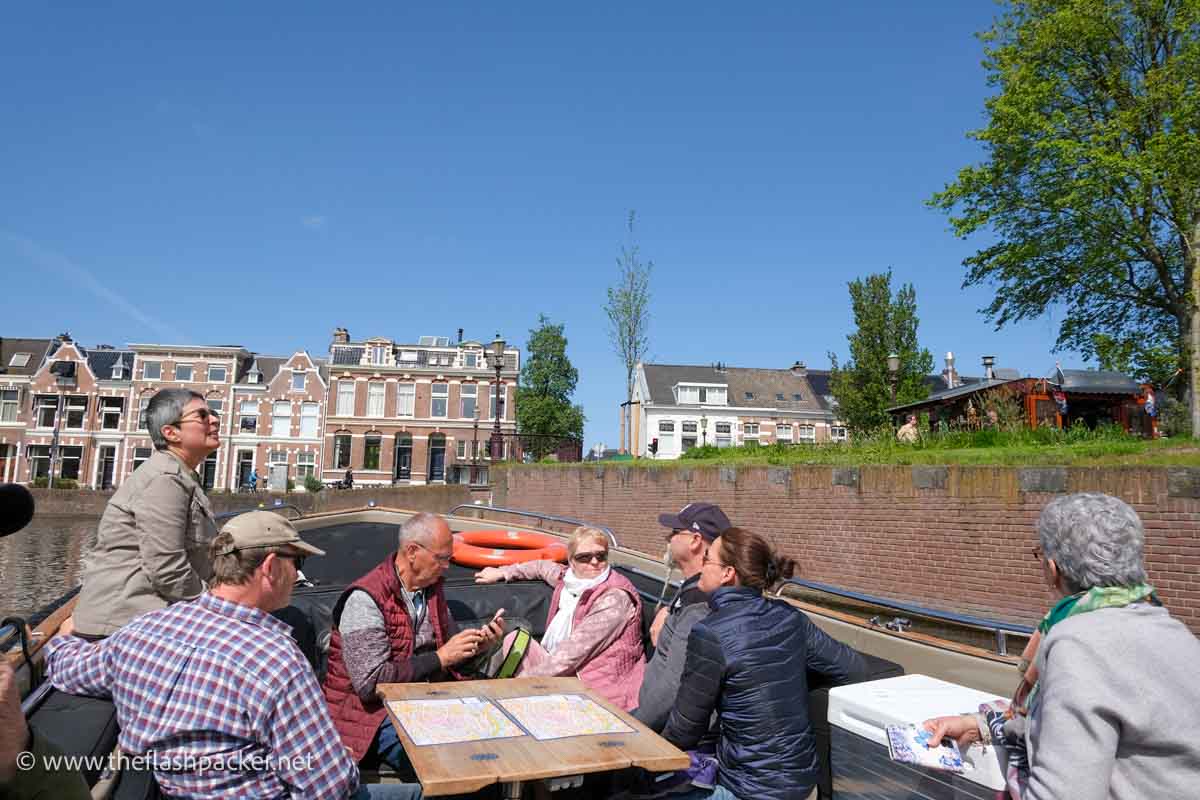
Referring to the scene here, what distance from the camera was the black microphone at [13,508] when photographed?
1240mm

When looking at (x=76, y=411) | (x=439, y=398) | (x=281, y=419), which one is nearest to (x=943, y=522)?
(x=439, y=398)

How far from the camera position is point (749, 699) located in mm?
2326

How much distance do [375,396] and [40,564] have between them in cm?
1982

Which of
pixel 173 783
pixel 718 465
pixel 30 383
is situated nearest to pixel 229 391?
pixel 30 383

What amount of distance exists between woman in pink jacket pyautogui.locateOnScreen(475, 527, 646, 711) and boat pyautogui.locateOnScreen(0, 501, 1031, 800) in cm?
54

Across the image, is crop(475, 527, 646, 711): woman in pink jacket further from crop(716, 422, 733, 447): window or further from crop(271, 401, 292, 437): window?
crop(271, 401, 292, 437): window

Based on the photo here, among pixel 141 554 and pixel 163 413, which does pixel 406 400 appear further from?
pixel 141 554

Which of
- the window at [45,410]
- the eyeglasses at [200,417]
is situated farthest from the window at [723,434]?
the eyeglasses at [200,417]

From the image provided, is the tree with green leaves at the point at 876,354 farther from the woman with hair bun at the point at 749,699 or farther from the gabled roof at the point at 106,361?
the gabled roof at the point at 106,361

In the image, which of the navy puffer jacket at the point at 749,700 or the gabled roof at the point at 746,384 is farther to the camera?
the gabled roof at the point at 746,384

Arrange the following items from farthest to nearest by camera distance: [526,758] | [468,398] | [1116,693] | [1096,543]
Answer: [468,398] → [526,758] → [1096,543] → [1116,693]

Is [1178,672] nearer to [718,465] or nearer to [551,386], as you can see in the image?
[718,465]

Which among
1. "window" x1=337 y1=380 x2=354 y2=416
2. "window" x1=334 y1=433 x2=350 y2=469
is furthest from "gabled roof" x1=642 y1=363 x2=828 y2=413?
"window" x1=334 y1=433 x2=350 y2=469

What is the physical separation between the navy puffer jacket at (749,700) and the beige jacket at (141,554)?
182cm
